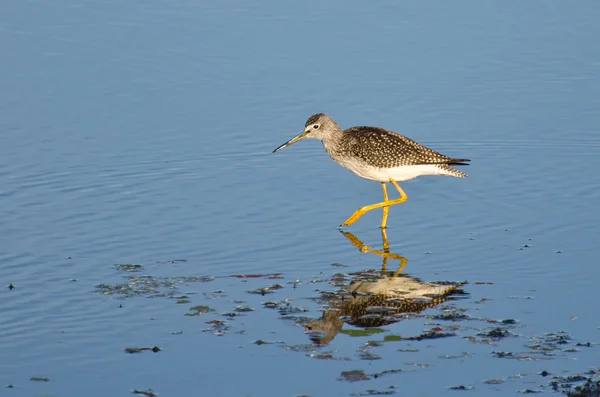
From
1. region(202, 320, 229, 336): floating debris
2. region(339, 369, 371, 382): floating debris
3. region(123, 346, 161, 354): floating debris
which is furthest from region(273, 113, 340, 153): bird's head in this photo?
region(339, 369, 371, 382): floating debris

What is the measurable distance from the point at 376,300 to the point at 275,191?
4.12m

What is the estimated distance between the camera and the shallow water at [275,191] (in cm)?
992

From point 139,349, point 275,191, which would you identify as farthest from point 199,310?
point 275,191

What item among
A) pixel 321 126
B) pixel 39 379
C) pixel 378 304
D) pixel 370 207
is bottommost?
pixel 39 379

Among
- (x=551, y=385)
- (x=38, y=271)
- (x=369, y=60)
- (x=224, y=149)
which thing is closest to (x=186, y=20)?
(x=369, y=60)

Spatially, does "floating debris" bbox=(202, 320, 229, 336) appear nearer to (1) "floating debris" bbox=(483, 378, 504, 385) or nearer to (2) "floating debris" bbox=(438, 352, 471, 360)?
(2) "floating debris" bbox=(438, 352, 471, 360)

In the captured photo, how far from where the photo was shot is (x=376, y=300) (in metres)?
11.4

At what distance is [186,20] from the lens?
2078 cm

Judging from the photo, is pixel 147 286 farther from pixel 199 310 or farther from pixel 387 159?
pixel 387 159

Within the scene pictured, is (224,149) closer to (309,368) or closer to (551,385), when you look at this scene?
(309,368)

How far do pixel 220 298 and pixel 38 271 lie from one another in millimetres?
2199

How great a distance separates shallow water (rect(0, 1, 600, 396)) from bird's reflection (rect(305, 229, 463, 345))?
0.53 ft

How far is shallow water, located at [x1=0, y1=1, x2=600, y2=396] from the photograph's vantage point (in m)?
9.92

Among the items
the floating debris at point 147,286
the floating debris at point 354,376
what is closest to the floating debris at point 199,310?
the floating debris at point 147,286
